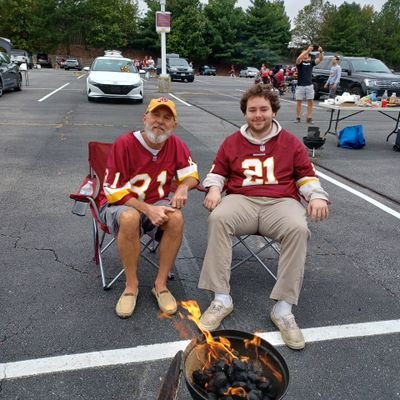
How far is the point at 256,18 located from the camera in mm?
61125

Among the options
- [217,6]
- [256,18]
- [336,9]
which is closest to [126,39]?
[217,6]

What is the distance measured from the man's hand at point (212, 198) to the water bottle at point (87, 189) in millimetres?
845

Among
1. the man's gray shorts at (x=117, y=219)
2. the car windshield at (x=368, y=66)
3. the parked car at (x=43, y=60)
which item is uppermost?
the car windshield at (x=368, y=66)

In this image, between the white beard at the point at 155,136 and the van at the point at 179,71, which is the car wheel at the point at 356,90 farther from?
the van at the point at 179,71

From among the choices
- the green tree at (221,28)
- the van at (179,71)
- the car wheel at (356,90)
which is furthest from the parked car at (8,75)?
the green tree at (221,28)

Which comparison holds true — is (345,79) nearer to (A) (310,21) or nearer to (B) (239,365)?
(B) (239,365)

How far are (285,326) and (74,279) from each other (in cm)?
160

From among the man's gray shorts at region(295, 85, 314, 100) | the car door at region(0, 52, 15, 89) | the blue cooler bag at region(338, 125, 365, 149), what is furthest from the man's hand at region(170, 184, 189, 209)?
the car door at region(0, 52, 15, 89)

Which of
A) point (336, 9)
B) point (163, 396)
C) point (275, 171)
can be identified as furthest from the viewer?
point (336, 9)

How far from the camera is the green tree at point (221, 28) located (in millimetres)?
59531

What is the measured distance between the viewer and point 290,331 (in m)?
2.70

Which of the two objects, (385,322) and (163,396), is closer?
(163,396)

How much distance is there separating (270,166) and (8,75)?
15.1 m

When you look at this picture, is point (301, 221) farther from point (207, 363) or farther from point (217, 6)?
point (217, 6)
